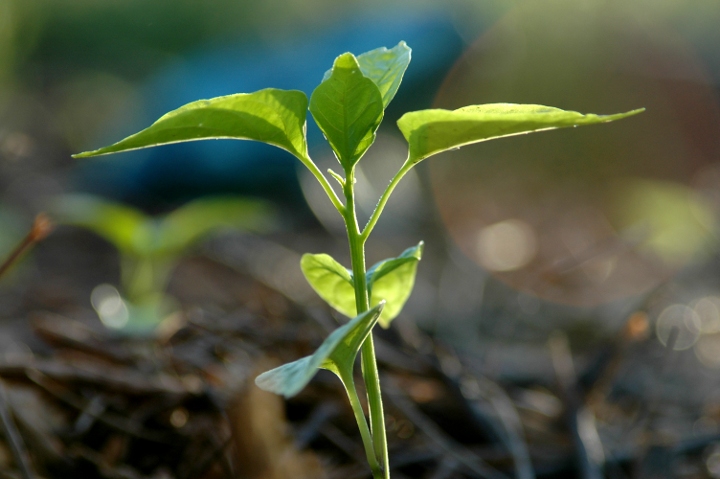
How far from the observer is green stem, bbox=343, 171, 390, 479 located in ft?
1.92

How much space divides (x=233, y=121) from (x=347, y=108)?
11 centimetres

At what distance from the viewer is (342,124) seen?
58cm

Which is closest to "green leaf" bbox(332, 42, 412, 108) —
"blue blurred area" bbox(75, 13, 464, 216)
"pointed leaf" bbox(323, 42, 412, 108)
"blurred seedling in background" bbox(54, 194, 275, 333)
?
"pointed leaf" bbox(323, 42, 412, 108)

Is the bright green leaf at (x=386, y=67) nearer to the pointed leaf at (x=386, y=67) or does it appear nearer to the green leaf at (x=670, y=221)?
the pointed leaf at (x=386, y=67)

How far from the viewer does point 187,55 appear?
966cm

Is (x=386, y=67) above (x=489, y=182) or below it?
above

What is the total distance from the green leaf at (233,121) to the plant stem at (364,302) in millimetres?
83

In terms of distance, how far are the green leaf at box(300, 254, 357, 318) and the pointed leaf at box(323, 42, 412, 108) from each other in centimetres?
18

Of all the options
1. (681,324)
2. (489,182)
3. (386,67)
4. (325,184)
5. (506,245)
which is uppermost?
(386,67)

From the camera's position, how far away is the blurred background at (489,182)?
2102 mm

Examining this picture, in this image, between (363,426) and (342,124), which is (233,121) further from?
(363,426)

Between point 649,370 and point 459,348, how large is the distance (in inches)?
26.1

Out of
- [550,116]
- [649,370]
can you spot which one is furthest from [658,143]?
[550,116]

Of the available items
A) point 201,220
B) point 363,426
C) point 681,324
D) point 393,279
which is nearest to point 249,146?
point 201,220
